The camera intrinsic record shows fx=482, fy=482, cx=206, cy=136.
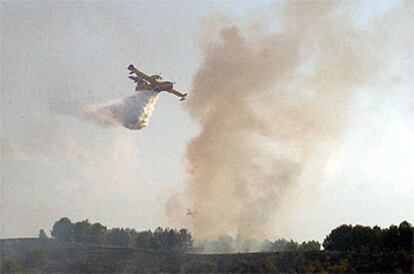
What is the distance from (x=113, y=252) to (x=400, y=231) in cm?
4845

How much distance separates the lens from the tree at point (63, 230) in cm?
12640

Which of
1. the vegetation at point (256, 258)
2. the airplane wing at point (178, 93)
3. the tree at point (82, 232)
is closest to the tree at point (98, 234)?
the tree at point (82, 232)

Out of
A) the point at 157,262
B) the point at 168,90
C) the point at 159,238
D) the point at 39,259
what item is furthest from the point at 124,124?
the point at 159,238

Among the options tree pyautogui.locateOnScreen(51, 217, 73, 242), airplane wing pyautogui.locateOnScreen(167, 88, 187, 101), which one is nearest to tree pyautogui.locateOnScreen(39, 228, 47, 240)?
tree pyautogui.locateOnScreen(51, 217, 73, 242)

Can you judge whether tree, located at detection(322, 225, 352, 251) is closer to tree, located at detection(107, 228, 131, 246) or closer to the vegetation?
the vegetation

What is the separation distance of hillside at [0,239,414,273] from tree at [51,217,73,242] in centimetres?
3000

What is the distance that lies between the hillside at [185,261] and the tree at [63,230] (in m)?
30.0

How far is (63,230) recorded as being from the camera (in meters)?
128

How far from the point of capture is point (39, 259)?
275ft

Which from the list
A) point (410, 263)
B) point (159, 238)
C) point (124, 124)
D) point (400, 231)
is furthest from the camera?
point (159, 238)

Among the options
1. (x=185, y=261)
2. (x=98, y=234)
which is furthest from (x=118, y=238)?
(x=185, y=261)

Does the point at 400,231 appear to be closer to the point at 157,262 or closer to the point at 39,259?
the point at 157,262

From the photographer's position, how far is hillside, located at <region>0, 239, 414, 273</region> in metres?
62.8

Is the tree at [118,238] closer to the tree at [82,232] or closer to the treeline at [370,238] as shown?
the tree at [82,232]
